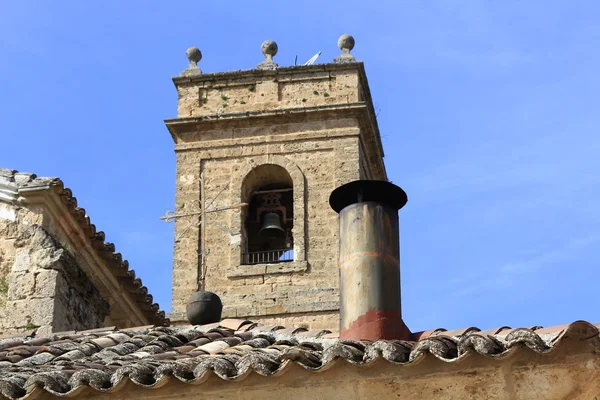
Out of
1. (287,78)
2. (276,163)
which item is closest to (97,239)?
(276,163)

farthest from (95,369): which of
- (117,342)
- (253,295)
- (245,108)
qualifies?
(245,108)

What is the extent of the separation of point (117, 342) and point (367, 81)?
13.7 metres

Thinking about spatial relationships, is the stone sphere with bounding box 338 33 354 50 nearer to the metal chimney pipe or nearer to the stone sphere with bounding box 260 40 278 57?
the stone sphere with bounding box 260 40 278 57

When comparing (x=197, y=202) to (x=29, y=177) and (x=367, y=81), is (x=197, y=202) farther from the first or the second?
(x=29, y=177)

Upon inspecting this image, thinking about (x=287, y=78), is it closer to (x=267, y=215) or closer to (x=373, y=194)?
(x=267, y=215)

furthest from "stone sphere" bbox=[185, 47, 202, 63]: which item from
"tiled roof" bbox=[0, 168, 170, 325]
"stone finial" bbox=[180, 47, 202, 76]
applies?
"tiled roof" bbox=[0, 168, 170, 325]

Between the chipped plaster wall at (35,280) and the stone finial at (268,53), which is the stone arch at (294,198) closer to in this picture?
the stone finial at (268,53)

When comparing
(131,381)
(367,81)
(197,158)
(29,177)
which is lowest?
(131,381)

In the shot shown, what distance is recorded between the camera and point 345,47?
21.0 metres

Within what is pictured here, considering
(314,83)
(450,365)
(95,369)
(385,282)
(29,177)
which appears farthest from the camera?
(314,83)

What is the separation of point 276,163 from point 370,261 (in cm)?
1250

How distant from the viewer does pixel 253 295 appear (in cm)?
1917

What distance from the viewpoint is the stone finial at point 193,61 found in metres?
21.1

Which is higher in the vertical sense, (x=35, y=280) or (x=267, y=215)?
(x=267, y=215)
